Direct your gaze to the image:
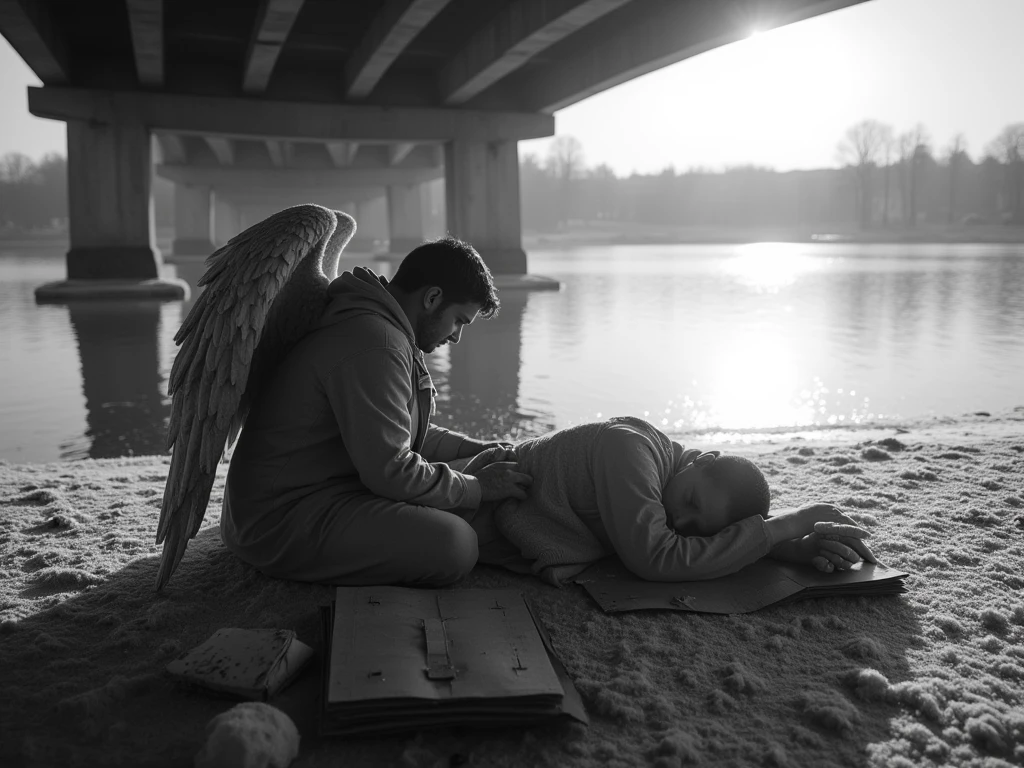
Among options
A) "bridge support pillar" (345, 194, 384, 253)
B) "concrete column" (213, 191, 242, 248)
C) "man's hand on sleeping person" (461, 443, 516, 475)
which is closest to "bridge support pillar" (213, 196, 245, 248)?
"concrete column" (213, 191, 242, 248)

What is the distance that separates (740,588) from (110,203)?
17077 mm

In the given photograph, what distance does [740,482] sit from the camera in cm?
287

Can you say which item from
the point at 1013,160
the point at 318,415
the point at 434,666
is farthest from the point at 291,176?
the point at 1013,160

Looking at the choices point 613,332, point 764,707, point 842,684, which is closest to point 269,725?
point 764,707

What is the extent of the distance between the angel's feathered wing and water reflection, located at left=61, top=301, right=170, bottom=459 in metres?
2.80

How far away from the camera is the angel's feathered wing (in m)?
2.58

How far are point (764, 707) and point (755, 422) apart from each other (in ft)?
13.5

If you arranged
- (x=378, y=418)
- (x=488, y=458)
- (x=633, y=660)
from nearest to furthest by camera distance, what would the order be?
1. (x=633, y=660)
2. (x=378, y=418)
3. (x=488, y=458)

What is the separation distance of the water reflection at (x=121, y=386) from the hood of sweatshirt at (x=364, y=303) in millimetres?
3028

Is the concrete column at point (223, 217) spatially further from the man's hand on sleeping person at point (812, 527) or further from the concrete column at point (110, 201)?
the man's hand on sleeping person at point (812, 527)

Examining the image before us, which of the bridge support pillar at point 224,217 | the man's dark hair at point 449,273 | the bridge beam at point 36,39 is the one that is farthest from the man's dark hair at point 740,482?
the bridge support pillar at point 224,217

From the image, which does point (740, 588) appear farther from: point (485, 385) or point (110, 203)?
point (110, 203)

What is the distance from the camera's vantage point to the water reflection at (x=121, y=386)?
546 centimetres

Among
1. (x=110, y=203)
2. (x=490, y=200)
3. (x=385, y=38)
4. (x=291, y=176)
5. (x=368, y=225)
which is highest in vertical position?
(x=368, y=225)
